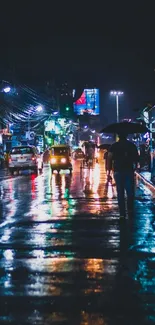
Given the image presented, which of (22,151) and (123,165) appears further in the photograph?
(22,151)

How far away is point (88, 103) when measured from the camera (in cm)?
13150

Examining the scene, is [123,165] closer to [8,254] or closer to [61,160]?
[8,254]

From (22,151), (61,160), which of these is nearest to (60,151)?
(61,160)

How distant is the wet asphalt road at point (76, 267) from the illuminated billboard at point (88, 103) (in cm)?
11289

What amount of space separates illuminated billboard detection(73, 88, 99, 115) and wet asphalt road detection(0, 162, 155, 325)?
11289 centimetres

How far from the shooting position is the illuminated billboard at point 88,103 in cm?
12624

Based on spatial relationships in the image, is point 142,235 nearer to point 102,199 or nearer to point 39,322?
point 39,322

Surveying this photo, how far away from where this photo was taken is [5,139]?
61875 mm

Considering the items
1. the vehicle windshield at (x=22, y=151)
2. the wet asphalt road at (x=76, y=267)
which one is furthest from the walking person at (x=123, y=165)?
the vehicle windshield at (x=22, y=151)

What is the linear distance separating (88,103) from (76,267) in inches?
4923

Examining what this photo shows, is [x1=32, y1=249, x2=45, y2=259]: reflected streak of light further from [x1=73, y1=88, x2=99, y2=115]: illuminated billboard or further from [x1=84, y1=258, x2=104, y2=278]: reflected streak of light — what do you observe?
[x1=73, y1=88, x2=99, y2=115]: illuminated billboard

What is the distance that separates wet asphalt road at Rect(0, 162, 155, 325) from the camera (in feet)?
18.0

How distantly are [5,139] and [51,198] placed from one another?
148 ft

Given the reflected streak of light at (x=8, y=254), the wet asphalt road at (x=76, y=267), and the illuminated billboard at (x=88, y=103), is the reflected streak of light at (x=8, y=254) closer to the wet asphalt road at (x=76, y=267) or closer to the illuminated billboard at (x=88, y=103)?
the wet asphalt road at (x=76, y=267)
